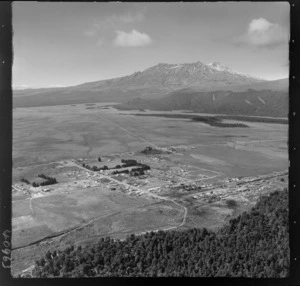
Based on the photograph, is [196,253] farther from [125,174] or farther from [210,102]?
[210,102]

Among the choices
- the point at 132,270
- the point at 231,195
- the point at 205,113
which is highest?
the point at 205,113

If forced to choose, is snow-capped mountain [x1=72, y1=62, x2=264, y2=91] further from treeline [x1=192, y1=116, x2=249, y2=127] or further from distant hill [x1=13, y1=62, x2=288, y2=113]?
treeline [x1=192, y1=116, x2=249, y2=127]

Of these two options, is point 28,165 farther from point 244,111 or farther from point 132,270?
point 244,111

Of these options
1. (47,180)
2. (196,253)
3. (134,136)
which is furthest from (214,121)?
(47,180)

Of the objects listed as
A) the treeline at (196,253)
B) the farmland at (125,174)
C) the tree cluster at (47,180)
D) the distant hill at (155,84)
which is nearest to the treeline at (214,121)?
the farmland at (125,174)

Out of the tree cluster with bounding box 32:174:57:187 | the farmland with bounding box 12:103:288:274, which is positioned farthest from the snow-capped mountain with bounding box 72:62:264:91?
the tree cluster with bounding box 32:174:57:187

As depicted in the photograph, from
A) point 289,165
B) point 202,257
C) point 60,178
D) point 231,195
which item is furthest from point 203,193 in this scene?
point 60,178
